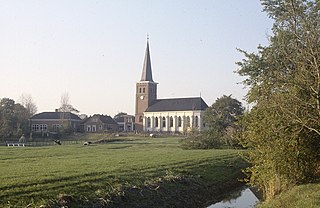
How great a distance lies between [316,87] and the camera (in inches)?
775

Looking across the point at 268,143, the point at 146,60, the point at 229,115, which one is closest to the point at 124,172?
the point at 268,143

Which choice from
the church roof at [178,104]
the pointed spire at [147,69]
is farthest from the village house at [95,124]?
the pointed spire at [147,69]

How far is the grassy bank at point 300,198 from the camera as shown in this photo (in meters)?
15.9

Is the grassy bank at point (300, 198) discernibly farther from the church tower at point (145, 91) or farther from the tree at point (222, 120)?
the church tower at point (145, 91)

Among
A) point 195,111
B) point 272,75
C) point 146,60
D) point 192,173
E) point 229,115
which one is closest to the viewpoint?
point 272,75

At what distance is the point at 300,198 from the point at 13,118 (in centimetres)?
8719

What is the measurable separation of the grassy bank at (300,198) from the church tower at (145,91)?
118 m

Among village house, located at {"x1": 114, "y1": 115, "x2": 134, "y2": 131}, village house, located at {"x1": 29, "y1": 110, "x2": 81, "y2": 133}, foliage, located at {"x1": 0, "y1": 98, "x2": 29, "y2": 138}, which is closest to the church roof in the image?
village house, located at {"x1": 114, "y1": 115, "x2": 134, "y2": 131}

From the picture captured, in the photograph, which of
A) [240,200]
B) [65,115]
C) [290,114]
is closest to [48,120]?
[65,115]

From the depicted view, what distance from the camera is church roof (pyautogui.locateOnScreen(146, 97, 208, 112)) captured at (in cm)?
12638

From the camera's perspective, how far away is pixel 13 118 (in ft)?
315

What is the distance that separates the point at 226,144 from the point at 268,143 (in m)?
32.7

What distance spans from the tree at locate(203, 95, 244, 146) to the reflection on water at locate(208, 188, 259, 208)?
19938 mm

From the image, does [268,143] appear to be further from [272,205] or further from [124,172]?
[124,172]
